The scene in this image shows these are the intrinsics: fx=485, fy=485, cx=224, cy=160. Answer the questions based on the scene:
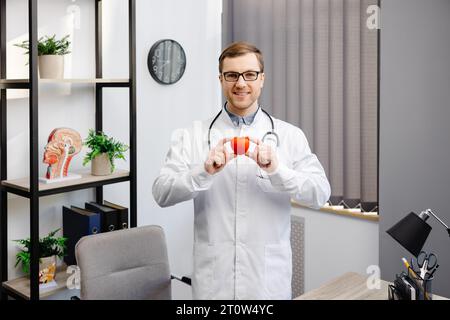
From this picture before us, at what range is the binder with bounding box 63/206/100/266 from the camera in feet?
7.25

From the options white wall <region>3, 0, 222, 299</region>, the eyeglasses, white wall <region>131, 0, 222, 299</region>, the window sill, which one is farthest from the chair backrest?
the window sill

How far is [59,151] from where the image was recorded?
2.10 metres

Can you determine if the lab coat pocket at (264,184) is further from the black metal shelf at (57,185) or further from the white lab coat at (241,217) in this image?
the black metal shelf at (57,185)

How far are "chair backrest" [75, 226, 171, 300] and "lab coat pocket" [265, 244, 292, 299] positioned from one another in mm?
435

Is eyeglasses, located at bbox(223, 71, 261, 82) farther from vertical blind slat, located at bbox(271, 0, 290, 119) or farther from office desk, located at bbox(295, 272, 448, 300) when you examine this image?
vertical blind slat, located at bbox(271, 0, 290, 119)

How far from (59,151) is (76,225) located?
14.8 inches

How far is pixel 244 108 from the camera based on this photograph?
5.13 feet

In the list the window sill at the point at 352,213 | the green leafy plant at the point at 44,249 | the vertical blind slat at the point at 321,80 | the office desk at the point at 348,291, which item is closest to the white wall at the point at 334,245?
the window sill at the point at 352,213

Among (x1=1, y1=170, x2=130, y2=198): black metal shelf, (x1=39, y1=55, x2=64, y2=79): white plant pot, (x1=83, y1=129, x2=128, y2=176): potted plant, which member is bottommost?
(x1=1, y1=170, x2=130, y2=198): black metal shelf

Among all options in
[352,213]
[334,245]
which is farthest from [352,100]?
[334,245]

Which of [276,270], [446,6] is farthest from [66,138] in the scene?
[446,6]

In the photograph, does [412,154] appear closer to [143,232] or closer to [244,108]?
[244,108]

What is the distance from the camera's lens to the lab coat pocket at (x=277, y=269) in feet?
5.30

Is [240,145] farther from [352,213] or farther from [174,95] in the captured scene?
[174,95]
